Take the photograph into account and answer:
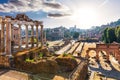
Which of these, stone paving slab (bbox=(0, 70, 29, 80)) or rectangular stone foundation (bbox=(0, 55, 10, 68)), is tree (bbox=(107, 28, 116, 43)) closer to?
rectangular stone foundation (bbox=(0, 55, 10, 68))

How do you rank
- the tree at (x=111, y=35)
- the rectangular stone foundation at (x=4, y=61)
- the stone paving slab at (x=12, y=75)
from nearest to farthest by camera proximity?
the stone paving slab at (x=12, y=75) → the rectangular stone foundation at (x=4, y=61) → the tree at (x=111, y=35)

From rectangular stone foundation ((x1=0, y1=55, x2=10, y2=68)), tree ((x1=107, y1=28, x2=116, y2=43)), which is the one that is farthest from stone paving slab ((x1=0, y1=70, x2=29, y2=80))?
tree ((x1=107, y1=28, x2=116, y2=43))

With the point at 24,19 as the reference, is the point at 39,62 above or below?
below

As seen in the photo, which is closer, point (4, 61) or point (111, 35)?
point (4, 61)

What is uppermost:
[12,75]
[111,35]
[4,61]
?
[111,35]

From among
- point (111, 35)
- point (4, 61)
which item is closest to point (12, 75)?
point (4, 61)

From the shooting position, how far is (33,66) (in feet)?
71.3

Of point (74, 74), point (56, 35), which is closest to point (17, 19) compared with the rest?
point (74, 74)

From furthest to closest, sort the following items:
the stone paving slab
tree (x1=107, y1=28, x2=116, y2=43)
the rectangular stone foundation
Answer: tree (x1=107, y1=28, x2=116, y2=43), the rectangular stone foundation, the stone paving slab

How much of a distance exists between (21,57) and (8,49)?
6.08 ft

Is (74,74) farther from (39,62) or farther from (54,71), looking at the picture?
(39,62)

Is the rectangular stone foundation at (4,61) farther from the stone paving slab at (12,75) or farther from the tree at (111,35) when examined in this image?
the tree at (111,35)

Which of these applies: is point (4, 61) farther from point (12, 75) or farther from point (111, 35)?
point (111, 35)

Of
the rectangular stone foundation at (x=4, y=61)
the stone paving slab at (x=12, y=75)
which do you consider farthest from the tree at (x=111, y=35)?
the stone paving slab at (x=12, y=75)
